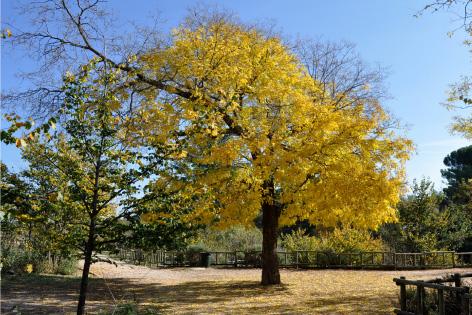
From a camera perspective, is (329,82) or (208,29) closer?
(208,29)

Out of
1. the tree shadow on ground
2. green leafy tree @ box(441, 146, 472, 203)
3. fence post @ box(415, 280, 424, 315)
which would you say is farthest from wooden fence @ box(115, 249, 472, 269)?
green leafy tree @ box(441, 146, 472, 203)

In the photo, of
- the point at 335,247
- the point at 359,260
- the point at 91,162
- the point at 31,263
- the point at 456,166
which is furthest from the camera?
the point at 456,166

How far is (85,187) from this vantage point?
849 centimetres

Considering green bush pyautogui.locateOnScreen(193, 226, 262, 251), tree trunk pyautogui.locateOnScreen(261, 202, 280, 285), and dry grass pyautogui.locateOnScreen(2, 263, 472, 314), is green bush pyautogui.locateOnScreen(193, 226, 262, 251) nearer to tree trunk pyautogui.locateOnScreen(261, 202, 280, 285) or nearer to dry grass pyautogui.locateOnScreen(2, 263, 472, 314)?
dry grass pyautogui.locateOnScreen(2, 263, 472, 314)

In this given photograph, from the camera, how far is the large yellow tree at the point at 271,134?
13.5 m

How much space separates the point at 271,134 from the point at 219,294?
5.50m

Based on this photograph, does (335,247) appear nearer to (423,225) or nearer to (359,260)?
(359,260)

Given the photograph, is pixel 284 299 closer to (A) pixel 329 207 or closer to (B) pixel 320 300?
(B) pixel 320 300

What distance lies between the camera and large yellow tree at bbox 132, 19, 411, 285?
44.3 ft

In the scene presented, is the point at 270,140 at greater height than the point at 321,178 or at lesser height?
greater

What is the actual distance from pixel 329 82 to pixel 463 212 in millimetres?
17128

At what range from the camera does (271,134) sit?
1475cm

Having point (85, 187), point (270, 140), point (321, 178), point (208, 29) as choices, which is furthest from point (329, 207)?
point (85, 187)

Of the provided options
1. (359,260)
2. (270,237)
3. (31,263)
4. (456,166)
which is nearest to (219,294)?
(270,237)
